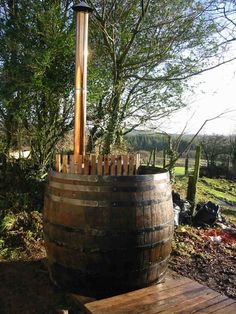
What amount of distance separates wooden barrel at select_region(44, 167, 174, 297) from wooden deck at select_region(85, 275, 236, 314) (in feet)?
0.49

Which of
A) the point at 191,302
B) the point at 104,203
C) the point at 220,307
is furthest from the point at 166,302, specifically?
the point at 104,203

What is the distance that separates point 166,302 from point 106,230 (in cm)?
78

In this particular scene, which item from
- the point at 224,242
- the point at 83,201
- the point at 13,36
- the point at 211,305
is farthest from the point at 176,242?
the point at 13,36

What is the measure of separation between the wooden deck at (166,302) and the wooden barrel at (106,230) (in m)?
0.15

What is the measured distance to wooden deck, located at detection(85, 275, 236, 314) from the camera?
8.42 feet

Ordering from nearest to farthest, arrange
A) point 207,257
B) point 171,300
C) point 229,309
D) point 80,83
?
point 229,309 < point 171,300 < point 80,83 < point 207,257

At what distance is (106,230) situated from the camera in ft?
8.93

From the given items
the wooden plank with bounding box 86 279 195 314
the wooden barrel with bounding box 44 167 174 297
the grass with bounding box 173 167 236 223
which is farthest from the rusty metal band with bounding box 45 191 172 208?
the grass with bounding box 173 167 236 223

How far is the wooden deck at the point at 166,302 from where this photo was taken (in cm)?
257

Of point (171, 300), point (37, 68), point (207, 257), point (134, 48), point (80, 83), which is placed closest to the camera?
point (171, 300)

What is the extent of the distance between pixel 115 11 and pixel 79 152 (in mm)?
3561

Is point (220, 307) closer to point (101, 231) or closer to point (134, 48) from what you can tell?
point (101, 231)

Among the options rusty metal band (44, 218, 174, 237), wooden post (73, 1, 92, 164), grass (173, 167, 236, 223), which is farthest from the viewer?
grass (173, 167, 236, 223)

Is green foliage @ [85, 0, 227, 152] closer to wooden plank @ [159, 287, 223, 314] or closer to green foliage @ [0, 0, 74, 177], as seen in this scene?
green foliage @ [0, 0, 74, 177]
